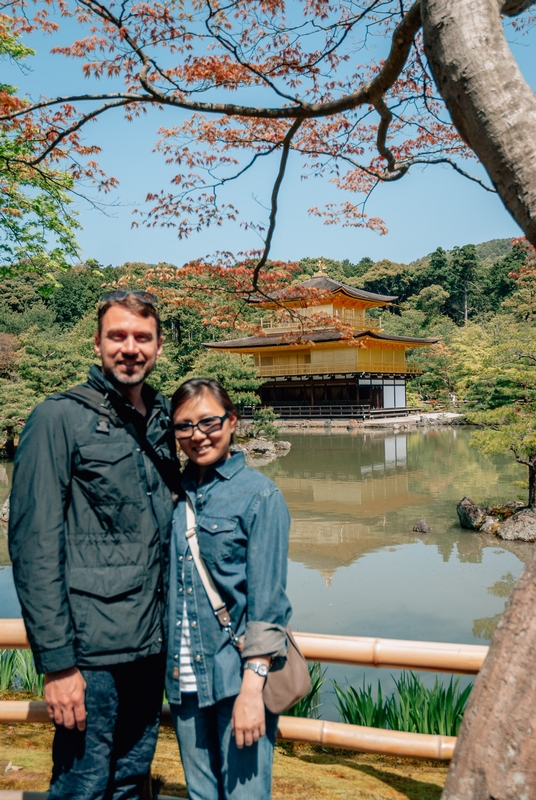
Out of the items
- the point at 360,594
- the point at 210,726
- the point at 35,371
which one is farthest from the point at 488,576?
the point at 35,371

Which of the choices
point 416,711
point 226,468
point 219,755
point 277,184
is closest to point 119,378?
point 226,468

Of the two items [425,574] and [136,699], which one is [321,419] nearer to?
[425,574]

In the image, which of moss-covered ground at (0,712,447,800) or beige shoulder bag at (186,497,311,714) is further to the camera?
moss-covered ground at (0,712,447,800)

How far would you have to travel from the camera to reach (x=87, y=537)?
128 centimetres

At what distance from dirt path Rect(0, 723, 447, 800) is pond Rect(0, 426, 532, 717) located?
1115 millimetres

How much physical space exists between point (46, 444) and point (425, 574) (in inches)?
230

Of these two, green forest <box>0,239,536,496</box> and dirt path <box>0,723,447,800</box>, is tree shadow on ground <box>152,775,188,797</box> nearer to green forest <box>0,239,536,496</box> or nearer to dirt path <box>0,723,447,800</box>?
dirt path <box>0,723,447,800</box>

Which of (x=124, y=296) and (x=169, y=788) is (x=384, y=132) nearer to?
(x=124, y=296)

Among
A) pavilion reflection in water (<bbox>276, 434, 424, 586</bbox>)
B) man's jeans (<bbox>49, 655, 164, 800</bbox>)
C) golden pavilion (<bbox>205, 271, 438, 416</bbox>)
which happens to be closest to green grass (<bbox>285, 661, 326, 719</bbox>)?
man's jeans (<bbox>49, 655, 164, 800</bbox>)

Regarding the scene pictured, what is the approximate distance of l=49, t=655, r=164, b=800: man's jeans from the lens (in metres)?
1.28

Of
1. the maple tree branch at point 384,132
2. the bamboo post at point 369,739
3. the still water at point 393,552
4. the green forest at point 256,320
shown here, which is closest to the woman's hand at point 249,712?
the bamboo post at point 369,739

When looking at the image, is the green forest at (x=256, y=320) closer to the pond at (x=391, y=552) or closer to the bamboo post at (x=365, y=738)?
the pond at (x=391, y=552)

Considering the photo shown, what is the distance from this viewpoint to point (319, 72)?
3.85 meters

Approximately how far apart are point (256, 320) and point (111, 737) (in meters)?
25.7
